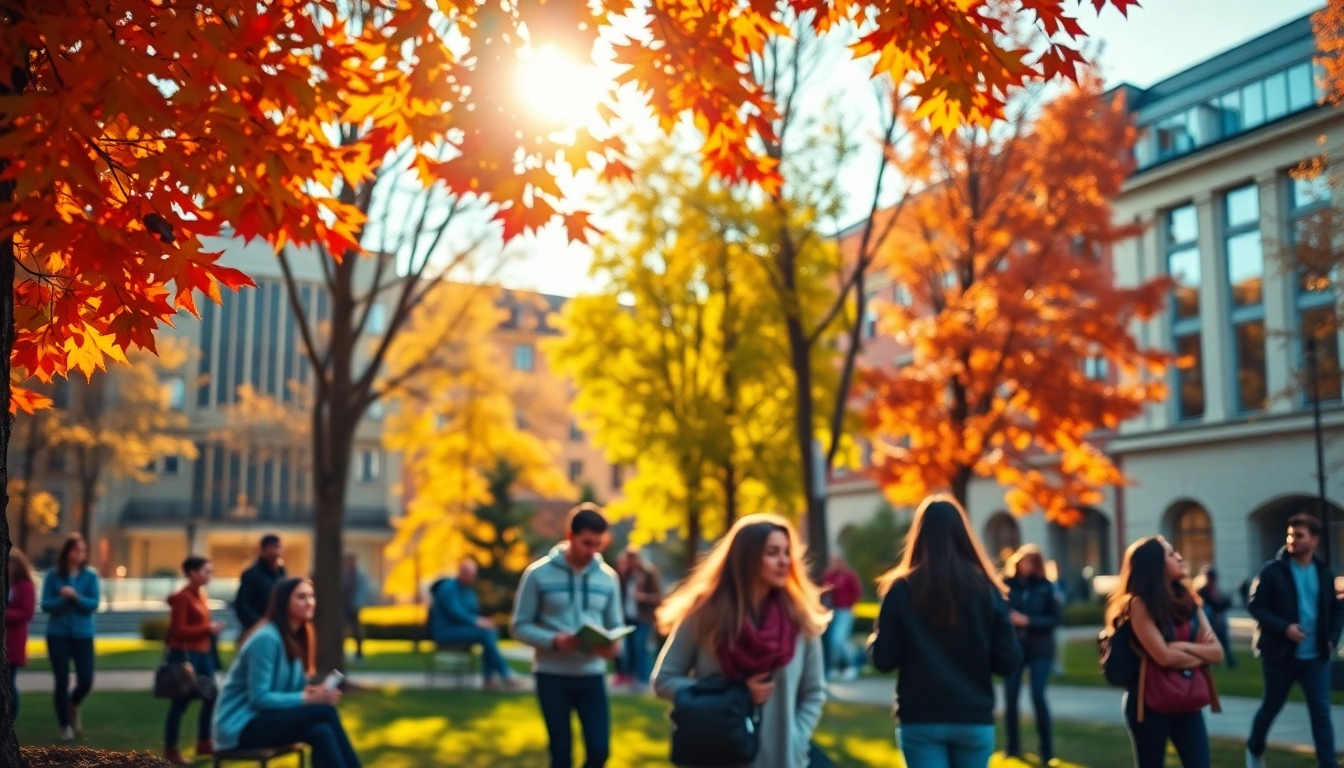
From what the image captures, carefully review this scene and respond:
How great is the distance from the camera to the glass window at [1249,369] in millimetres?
37094

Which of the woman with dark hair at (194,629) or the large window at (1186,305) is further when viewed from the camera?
the large window at (1186,305)

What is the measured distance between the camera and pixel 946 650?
546 cm

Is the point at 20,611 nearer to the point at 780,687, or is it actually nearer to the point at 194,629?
the point at 194,629

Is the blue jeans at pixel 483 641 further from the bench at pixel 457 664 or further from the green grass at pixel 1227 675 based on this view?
the green grass at pixel 1227 675

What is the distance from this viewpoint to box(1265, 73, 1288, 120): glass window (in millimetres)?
36312

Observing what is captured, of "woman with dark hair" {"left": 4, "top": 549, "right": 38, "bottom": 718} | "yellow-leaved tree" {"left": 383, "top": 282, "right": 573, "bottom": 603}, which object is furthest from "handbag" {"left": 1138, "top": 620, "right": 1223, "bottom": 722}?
"yellow-leaved tree" {"left": 383, "top": 282, "right": 573, "bottom": 603}

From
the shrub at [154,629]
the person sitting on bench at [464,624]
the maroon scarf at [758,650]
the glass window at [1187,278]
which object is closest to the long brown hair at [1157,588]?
the maroon scarf at [758,650]

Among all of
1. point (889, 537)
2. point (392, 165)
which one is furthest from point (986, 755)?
point (889, 537)

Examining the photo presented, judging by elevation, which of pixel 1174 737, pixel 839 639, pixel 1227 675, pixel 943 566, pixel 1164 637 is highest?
pixel 943 566

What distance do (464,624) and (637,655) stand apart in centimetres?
254

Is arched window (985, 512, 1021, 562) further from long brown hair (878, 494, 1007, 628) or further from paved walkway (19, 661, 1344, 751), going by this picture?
long brown hair (878, 494, 1007, 628)

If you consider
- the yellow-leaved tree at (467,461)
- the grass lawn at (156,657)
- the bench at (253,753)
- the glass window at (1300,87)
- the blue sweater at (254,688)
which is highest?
the glass window at (1300,87)

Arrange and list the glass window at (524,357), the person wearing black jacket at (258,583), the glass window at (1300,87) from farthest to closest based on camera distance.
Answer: the glass window at (524,357)
the glass window at (1300,87)
the person wearing black jacket at (258,583)

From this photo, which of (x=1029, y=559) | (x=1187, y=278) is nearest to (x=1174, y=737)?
(x=1029, y=559)
